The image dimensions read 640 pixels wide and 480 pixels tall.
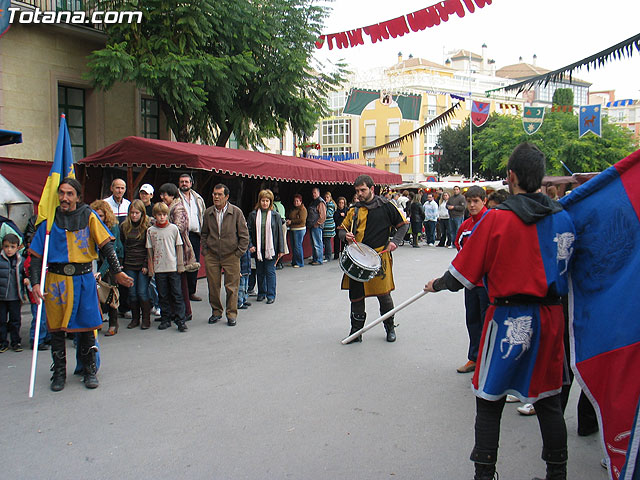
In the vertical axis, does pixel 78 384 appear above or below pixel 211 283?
below

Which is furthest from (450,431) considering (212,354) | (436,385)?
(212,354)

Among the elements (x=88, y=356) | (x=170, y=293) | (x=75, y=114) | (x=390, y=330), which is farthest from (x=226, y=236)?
(x=75, y=114)

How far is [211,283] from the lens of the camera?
26.5ft

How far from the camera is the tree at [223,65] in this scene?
504 inches

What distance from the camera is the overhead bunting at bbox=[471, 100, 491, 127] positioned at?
2858 centimetres

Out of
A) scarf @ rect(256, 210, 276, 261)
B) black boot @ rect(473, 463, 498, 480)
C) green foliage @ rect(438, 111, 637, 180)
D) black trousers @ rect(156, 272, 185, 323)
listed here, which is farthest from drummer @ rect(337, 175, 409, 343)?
green foliage @ rect(438, 111, 637, 180)

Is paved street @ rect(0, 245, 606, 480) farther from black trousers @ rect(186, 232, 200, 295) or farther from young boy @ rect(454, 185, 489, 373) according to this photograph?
black trousers @ rect(186, 232, 200, 295)

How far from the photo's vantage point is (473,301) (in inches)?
213

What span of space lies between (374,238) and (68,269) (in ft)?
11.0

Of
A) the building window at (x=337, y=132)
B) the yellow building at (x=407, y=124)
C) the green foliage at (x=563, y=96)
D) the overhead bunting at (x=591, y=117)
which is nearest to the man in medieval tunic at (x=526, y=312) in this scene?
the overhead bunting at (x=591, y=117)

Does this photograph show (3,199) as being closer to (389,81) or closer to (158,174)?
(158,174)

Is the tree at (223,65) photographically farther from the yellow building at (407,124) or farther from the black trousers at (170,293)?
the yellow building at (407,124)

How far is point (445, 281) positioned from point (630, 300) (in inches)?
41.5

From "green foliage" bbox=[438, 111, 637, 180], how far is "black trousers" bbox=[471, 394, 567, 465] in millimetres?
40065
